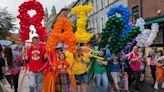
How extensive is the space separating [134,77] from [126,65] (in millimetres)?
507

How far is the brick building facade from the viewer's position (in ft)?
76.9

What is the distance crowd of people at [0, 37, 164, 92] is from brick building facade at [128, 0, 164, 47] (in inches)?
374

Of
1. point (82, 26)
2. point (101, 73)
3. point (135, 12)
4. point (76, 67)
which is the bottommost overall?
point (101, 73)

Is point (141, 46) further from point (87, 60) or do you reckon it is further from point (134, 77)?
point (87, 60)

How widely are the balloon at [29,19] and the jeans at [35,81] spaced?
1223mm

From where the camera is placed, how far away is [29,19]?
1052 centimetres

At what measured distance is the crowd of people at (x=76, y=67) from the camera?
9477 mm

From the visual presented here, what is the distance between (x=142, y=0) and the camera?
2686 cm

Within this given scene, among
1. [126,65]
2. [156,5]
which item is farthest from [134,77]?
[156,5]

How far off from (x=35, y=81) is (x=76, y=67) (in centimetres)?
181

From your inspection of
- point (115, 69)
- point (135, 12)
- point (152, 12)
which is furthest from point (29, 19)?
point (135, 12)

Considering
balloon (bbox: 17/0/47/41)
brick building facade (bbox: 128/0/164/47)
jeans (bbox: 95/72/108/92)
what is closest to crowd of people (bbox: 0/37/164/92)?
jeans (bbox: 95/72/108/92)

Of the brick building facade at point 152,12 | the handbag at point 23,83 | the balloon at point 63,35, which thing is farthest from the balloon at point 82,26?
the brick building facade at point 152,12

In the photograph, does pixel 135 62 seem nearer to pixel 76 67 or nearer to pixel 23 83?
pixel 76 67
